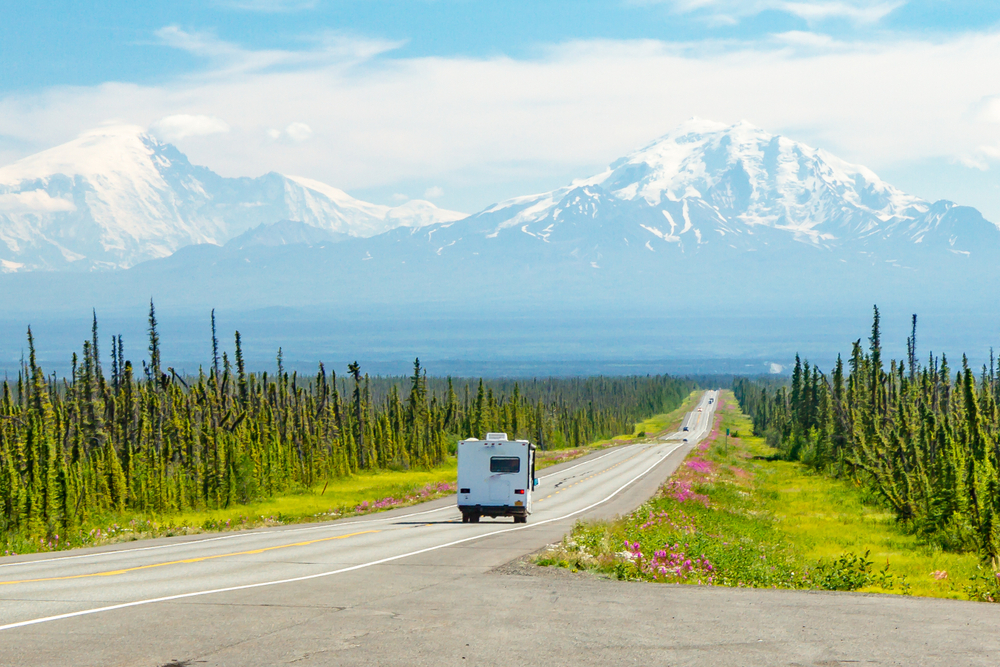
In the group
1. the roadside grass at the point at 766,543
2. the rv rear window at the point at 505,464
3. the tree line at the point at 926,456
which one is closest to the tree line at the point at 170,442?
the rv rear window at the point at 505,464

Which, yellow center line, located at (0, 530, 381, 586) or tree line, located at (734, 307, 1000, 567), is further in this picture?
tree line, located at (734, 307, 1000, 567)

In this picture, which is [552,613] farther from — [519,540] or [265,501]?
[265,501]

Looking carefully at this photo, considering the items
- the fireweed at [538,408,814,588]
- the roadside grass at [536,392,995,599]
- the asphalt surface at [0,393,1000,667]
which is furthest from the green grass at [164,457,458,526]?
the asphalt surface at [0,393,1000,667]

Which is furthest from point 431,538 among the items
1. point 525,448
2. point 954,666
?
point 954,666

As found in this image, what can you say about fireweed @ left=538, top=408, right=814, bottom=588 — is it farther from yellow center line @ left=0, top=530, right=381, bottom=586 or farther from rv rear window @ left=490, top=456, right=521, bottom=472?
yellow center line @ left=0, top=530, right=381, bottom=586

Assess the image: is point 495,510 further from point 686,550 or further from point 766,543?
point 686,550

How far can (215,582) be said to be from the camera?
19.6 meters

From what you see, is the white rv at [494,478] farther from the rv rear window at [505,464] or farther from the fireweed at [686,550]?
the fireweed at [686,550]

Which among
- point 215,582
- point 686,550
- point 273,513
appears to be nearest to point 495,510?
point 686,550

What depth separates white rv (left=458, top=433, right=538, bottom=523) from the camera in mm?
39188

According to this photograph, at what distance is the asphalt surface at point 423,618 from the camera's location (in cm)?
1270

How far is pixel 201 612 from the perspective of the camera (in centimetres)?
1575

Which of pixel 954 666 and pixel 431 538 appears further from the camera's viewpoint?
pixel 431 538

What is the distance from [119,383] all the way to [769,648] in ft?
315
